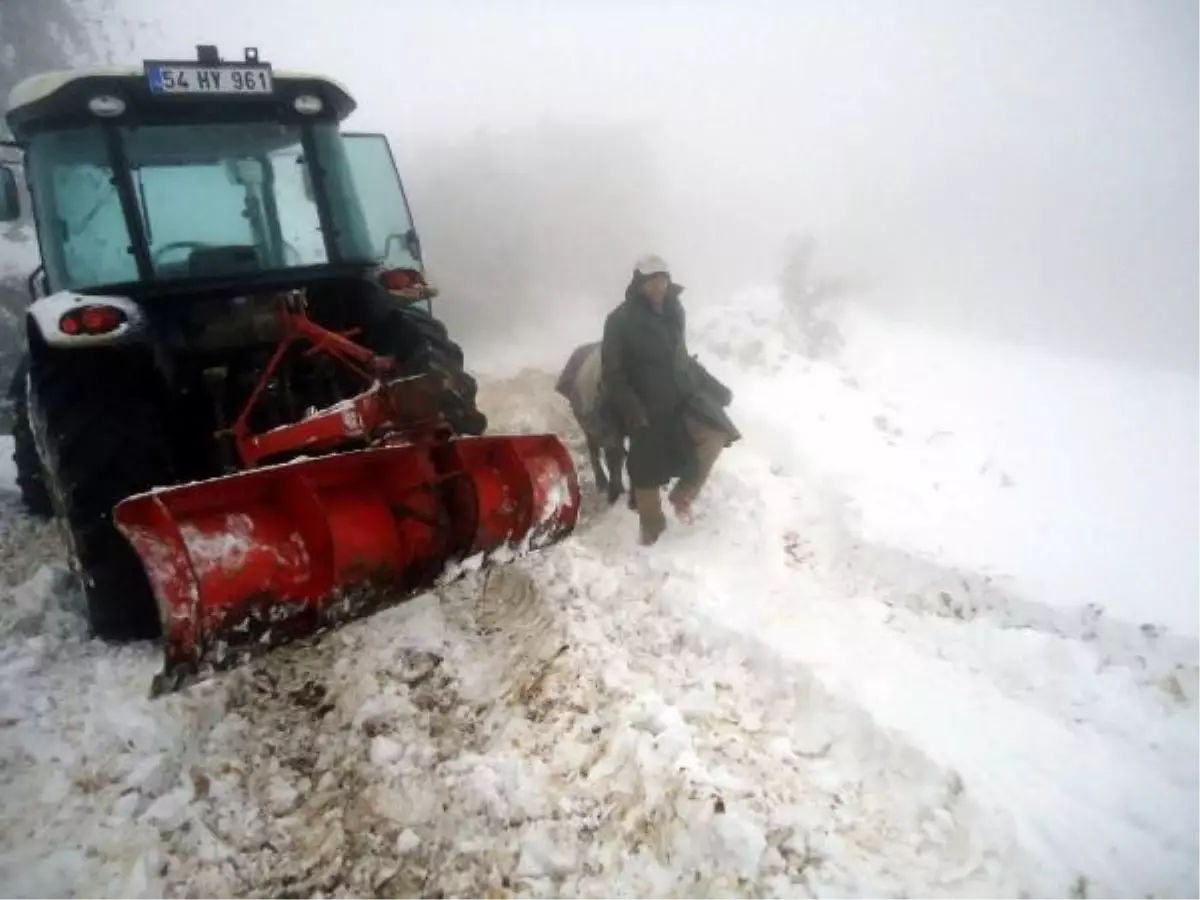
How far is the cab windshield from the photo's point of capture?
11.9 ft

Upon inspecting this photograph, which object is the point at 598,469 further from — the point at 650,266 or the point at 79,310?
the point at 79,310

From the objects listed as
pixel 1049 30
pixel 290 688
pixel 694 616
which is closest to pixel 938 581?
pixel 694 616

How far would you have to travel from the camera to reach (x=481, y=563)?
3.16m

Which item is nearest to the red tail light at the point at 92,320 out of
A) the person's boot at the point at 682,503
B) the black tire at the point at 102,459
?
the black tire at the point at 102,459

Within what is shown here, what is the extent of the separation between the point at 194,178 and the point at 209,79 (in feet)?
2.15

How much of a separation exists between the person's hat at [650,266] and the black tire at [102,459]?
280 cm

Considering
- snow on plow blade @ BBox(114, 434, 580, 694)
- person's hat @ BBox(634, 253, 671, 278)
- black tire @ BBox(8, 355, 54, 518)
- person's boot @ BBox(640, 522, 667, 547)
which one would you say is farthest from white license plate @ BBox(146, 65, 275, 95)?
person's boot @ BBox(640, 522, 667, 547)

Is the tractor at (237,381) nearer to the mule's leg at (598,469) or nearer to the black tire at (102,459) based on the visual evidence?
the black tire at (102,459)

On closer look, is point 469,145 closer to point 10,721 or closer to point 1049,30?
point 10,721

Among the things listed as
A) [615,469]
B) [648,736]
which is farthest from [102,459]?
[615,469]

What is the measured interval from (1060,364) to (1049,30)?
71.9 meters

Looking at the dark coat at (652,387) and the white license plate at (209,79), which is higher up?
the white license plate at (209,79)

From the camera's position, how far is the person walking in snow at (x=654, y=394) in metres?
4.79

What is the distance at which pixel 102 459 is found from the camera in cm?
309
